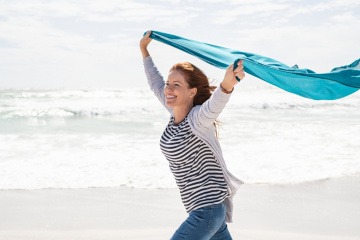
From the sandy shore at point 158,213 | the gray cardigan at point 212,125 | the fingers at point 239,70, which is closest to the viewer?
the fingers at point 239,70

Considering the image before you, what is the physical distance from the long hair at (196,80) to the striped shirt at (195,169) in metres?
0.18

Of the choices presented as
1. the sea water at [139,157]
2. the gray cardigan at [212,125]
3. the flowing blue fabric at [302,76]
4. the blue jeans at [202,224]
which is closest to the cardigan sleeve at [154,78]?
the flowing blue fabric at [302,76]

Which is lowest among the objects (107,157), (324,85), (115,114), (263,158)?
(115,114)

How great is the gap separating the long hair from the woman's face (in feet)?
0.09

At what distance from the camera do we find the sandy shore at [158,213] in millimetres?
5559

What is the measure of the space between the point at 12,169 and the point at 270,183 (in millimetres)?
4691

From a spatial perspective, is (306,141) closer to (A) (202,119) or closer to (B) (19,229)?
(B) (19,229)

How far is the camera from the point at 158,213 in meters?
6.30

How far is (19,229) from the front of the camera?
5.70 metres

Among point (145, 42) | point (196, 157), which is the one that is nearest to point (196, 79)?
point (196, 157)

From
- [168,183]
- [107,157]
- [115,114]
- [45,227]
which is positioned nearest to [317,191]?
[168,183]

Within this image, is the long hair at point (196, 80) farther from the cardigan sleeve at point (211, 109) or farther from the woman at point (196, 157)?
the cardigan sleeve at point (211, 109)

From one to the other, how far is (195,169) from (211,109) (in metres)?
0.42

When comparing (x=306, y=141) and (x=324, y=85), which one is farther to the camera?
(x=306, y=141)
